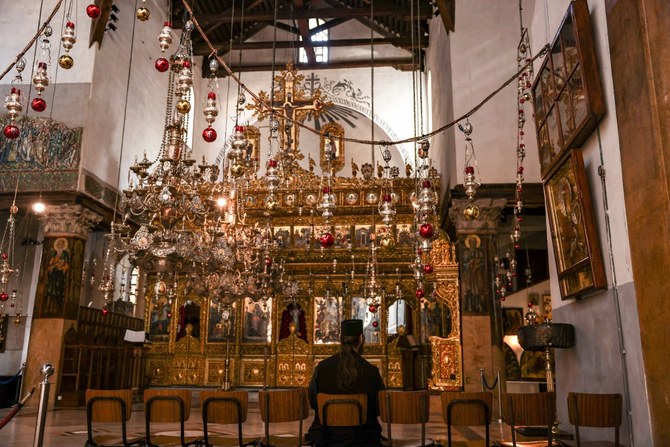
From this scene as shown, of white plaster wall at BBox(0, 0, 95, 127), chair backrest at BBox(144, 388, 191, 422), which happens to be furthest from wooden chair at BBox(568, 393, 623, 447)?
white plaster wall at BBox(0, 0, 95, 127)

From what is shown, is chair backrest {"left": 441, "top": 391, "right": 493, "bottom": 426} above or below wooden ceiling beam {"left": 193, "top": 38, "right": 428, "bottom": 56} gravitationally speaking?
below

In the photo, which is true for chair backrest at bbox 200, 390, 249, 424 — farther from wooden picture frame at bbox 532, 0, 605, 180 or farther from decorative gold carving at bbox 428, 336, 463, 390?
decorative gold carving at bbox 428, 336, 463, 390

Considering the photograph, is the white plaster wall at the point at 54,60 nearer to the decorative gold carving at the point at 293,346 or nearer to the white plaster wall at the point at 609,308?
the decorative gold carving at the point at 293,346

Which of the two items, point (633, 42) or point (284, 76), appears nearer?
point (633, 42)

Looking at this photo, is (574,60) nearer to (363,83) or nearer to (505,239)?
(505,239)

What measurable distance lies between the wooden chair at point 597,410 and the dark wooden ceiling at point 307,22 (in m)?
12.4

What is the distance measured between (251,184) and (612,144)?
1150 centimetres

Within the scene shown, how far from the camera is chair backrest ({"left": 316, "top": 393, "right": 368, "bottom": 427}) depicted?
4.34m

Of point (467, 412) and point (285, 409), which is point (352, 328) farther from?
point (467, 412)

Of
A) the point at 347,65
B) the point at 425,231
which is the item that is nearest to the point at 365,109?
the point at 347,65

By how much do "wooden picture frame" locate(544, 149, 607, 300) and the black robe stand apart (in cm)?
191

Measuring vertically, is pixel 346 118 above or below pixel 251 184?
above

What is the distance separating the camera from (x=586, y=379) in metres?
5.00

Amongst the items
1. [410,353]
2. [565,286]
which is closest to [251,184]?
Answer: [410,353]
